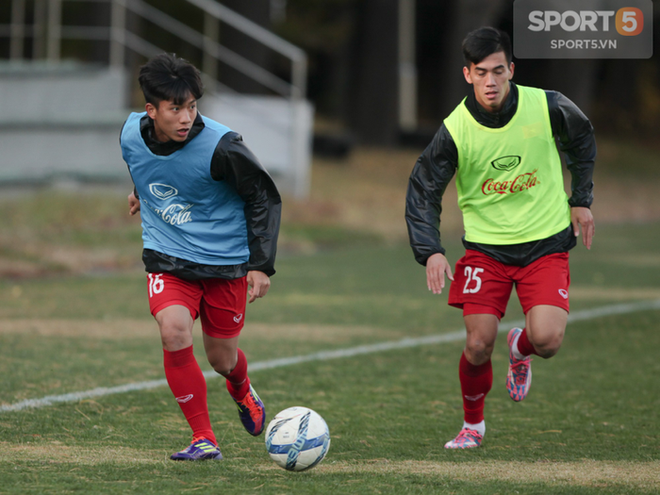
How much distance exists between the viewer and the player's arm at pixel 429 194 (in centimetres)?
516

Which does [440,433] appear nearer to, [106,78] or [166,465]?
[166,465]

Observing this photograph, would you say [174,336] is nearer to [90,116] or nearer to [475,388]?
[475,388]

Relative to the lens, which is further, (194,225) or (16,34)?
(16,34)

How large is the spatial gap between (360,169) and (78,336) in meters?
16.7

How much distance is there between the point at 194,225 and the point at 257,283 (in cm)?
46

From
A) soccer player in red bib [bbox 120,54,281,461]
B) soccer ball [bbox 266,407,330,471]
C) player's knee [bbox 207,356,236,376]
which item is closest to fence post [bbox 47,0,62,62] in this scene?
soccer player in red bib [bbox 120,54,281,461]

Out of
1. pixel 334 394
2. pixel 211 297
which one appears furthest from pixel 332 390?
pixel 211 297

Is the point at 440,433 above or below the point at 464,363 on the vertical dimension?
below

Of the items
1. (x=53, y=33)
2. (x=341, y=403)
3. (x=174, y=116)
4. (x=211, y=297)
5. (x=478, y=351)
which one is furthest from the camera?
(x=53, y=33)

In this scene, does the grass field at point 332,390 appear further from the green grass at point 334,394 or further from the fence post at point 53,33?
the fence post at point 53,33

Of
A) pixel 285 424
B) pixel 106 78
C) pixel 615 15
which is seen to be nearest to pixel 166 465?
pixel 285 424

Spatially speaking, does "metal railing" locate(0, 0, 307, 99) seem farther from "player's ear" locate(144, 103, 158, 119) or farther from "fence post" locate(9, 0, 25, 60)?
"player's ear" locate(144, 103, 158, 119)

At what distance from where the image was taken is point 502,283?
17.3ft

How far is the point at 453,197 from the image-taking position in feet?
74.3
